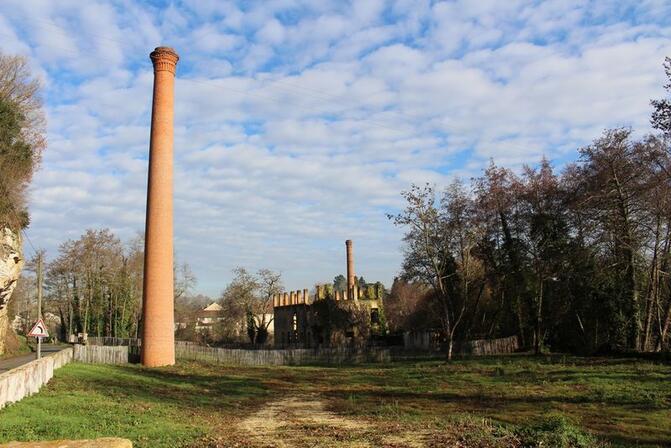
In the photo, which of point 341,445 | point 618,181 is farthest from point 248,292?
point 341,445

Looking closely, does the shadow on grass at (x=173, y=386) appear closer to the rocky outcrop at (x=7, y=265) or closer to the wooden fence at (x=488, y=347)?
the rocky outcrop at (x=7, y=265)

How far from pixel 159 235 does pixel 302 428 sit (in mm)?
22136

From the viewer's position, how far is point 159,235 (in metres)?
33.8

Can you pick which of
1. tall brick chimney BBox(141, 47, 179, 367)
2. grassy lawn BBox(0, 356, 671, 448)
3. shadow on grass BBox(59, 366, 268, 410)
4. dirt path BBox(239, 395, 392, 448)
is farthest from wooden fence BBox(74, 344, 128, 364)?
dirt path BBox(239, 395, 392, 448)

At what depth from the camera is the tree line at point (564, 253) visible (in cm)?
3166

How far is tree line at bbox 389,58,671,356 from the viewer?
31.7 m

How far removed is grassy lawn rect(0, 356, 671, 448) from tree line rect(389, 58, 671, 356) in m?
6.27

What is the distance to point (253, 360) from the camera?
4234cm

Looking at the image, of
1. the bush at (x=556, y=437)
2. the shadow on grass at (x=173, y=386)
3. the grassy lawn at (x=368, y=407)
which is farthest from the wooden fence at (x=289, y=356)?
the bush at (x=556, y=437)

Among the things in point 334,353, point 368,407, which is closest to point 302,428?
point 368,407

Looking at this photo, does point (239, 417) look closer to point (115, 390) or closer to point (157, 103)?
point (115, 390)

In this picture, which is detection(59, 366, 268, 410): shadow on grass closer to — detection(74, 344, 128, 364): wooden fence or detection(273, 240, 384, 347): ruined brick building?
detection(74, 344, 128, 364): wooden fence

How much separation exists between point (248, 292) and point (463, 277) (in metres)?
31.7

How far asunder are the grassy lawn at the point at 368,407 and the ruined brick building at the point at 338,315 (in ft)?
67.6
